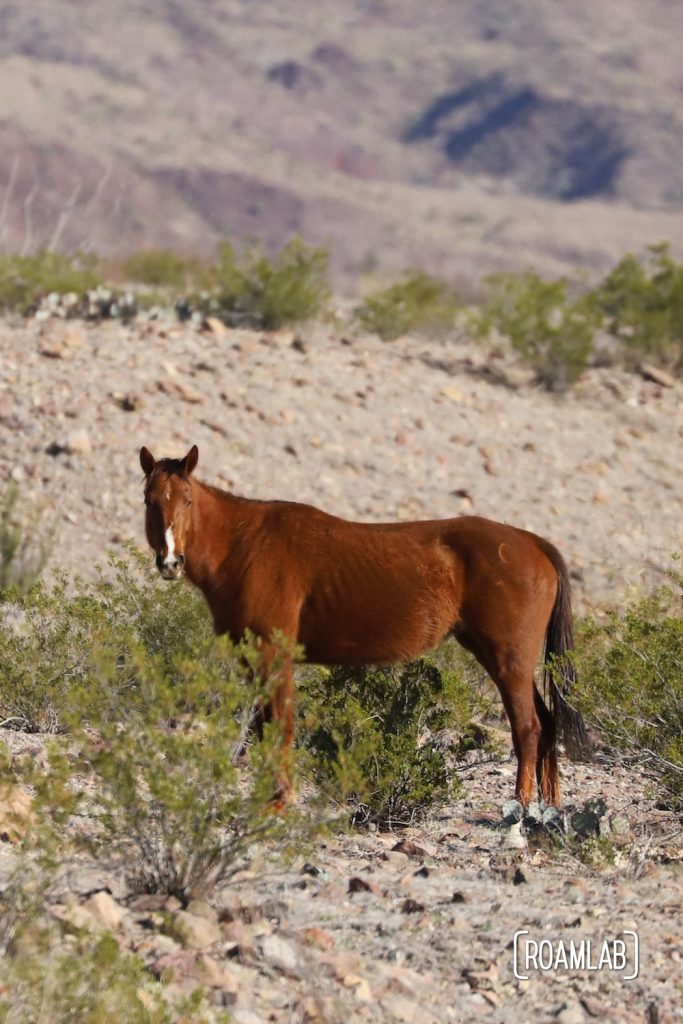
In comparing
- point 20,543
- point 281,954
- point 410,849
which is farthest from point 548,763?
point 20,543

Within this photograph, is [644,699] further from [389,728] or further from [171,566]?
[171,566]

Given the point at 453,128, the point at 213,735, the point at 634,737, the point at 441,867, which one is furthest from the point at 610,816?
the point at 453,128

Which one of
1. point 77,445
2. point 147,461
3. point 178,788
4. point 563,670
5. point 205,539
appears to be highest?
point 147,461

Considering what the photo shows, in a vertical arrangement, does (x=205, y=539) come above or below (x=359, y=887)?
above

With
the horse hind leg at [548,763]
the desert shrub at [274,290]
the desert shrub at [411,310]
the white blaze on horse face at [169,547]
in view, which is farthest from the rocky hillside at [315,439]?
the white blaze on horse face at [169,547]

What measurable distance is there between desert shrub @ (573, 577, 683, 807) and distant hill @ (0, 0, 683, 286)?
63.4m

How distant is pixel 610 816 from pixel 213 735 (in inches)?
98.7

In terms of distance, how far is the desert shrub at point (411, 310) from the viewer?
21.5 meters

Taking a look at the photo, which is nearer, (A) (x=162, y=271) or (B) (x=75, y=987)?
(B) (x=75, y=987)

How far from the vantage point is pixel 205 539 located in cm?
845

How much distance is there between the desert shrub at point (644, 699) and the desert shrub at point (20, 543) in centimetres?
706

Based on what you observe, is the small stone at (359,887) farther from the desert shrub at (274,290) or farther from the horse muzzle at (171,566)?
the desert shrub at (274,290)

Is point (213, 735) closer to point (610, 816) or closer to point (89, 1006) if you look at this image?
point (89, 1006)

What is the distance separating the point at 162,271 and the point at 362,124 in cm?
9637
